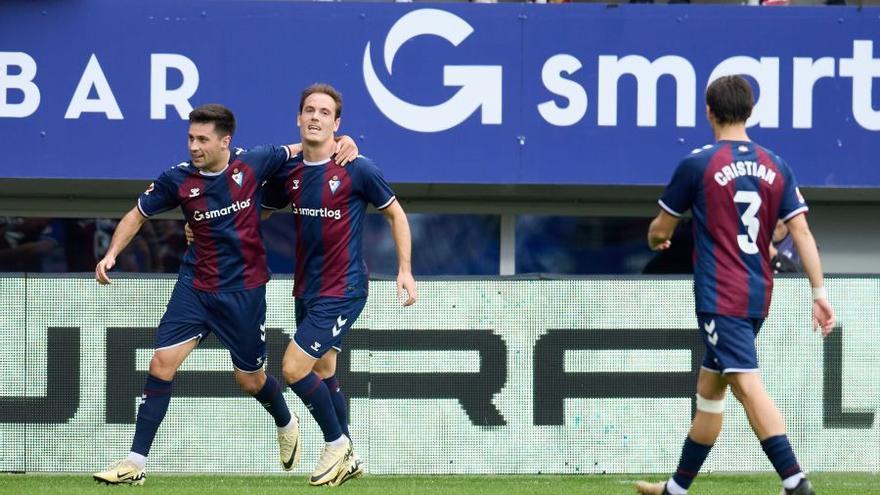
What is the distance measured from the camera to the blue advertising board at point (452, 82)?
11.7 metres

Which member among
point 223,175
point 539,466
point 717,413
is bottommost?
point 539,466

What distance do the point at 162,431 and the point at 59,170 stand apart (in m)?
3.34

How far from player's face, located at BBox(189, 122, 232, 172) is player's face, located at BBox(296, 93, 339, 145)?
0.46 m

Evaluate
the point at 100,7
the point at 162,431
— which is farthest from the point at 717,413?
the point at 100,7

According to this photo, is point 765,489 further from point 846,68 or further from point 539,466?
point 846,68

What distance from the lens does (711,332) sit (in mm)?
6273

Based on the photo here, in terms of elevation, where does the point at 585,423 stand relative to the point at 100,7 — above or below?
below

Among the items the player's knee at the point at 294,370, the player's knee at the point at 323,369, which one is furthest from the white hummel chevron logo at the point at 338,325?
the player's knee at the point at 323,369

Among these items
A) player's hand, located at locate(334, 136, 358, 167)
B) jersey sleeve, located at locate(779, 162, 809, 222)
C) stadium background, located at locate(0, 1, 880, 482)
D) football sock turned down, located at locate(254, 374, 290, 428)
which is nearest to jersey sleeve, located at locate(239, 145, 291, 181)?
player's hand, located at locate(334, 136, 358, 167)

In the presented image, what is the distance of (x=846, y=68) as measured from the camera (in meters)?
12.0

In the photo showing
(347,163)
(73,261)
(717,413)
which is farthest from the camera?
(73,261)

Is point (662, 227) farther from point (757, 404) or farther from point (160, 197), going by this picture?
point (160, 197)

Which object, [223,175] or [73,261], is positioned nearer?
[223,175]

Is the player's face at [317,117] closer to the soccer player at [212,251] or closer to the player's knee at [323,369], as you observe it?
the soccer player at [212,251]
